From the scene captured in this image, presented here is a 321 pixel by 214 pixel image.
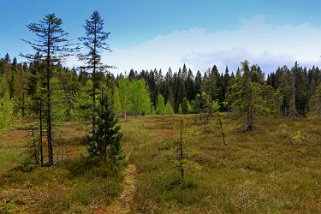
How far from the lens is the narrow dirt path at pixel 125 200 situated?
1591 centimetres

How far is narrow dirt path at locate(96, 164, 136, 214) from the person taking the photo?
15.9 metres

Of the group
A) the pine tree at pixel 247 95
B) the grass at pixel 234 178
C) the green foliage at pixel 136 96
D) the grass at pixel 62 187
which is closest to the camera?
the grass at pixel 234 178

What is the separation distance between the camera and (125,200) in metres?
17.6

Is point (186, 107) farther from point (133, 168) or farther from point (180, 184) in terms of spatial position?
point (180, 184)

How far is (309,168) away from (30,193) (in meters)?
19.4

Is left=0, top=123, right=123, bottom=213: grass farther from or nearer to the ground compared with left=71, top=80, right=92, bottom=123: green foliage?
nearer to the ground

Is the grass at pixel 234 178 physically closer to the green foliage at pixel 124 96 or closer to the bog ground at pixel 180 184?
the bog ground at pixel 180 184

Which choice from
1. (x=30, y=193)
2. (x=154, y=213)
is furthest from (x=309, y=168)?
(x=30, y=193)

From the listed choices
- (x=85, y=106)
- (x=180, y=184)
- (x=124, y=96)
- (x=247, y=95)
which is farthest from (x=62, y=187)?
(x=124, y=96)

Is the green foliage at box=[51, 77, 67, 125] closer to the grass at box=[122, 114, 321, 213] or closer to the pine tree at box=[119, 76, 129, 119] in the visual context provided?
the grass at box=[122, 114, 321, 213]

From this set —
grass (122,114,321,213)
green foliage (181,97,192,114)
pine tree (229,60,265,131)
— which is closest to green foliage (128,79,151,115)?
green foliage (181,97,192,114)

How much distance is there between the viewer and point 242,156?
89.8 feet

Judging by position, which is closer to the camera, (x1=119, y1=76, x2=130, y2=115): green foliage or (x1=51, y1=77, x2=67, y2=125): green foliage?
(x1=51, y1=77, x2=67, y2=125): green foliage

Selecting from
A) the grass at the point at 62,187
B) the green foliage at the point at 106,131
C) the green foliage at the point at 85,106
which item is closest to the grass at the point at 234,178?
the grass at the point at 62,187
